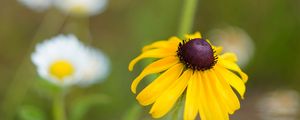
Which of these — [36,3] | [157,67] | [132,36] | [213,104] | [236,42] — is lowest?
[213,104]

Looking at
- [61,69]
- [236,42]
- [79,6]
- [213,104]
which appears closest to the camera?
[213,104]

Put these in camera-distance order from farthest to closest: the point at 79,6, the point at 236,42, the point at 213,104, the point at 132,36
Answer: the point at 132,36, the point at 236,42, the point at 79,6, the point at 213,104

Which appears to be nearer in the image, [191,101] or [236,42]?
[191,101]

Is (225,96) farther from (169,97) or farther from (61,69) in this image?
(61,69)

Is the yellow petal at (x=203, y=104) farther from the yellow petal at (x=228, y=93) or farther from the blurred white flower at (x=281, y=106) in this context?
the blurred white flower at (x=281, y=106)

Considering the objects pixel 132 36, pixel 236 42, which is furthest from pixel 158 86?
pixel 132 36

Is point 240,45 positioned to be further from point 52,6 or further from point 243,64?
point 52,6
